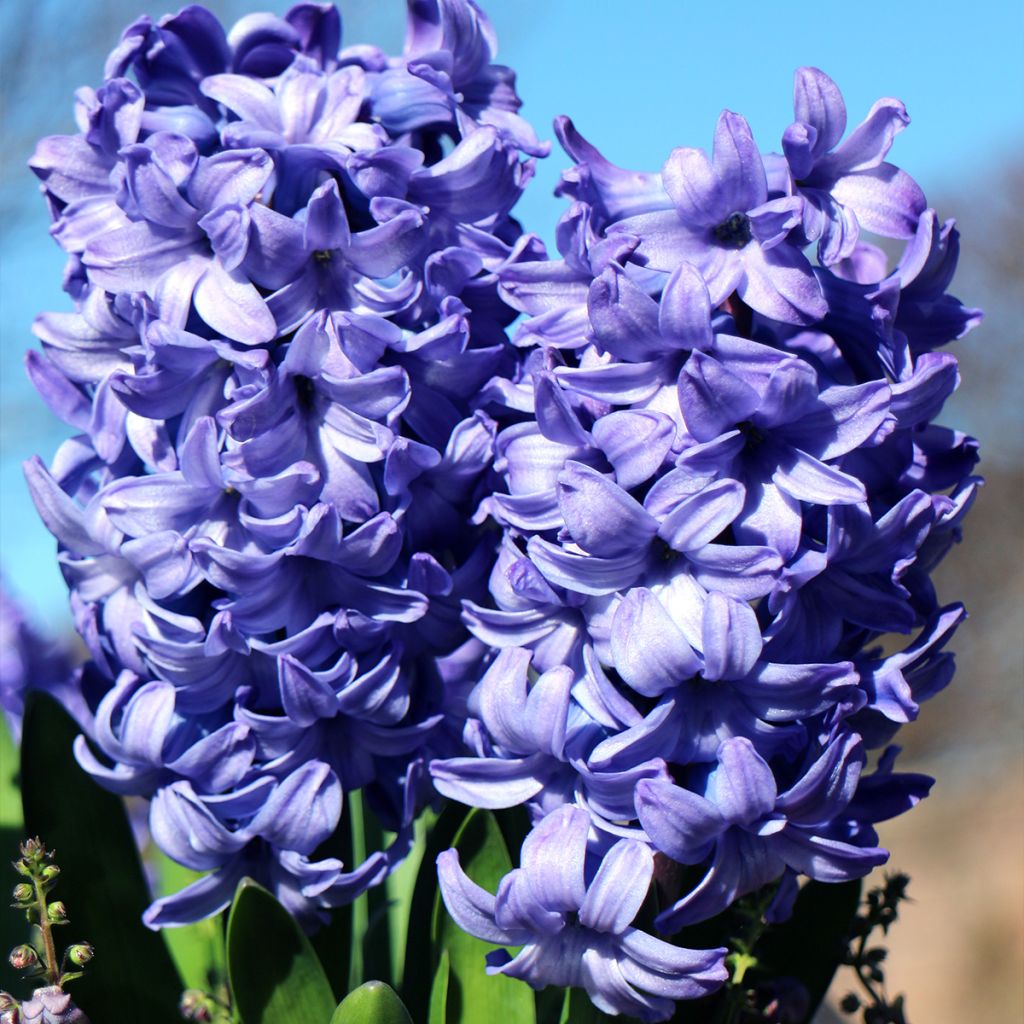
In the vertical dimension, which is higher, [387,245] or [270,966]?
[387,245]

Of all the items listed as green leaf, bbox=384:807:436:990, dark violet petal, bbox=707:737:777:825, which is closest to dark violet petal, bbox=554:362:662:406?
dark violet petal, bbox=707:737:777:825

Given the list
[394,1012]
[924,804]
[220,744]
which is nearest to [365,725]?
[220,744]

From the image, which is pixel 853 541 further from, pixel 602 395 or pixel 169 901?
pixel 169 901

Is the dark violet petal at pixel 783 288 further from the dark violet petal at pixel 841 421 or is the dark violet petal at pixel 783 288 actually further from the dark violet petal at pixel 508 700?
the dark violet petal at pixel 508 700

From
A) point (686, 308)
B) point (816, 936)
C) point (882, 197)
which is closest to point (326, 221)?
point (686, 308)

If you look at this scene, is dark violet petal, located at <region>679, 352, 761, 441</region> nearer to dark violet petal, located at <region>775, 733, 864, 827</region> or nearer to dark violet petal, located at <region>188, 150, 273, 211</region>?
dark violet petal, located at <region>775, 733, 864, 827</region>

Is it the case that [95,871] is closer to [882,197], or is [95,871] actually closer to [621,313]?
[621,313]

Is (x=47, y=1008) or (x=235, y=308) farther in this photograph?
(x=235, y=308)
